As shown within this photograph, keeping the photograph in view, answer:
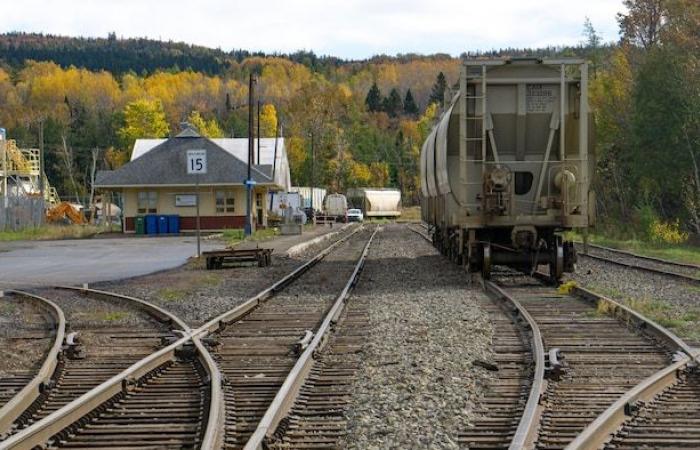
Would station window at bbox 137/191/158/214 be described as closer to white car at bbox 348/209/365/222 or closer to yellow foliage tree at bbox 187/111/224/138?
white car at bbox 348/209/365/222

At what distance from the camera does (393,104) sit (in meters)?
184

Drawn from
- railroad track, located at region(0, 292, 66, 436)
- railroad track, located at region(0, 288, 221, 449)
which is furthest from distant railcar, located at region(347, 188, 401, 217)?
railroad track, located at region(0, 288, 221, 449)

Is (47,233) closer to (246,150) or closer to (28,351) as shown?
(246,150)

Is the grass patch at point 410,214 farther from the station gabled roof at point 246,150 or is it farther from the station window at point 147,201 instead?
the station window at point 147,201

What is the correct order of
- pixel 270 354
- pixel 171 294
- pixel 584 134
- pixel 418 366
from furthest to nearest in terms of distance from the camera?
pixel 584 134 < pixel 171 294 < pixel 270 354 < pixel 418 366

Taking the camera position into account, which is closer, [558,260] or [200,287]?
[558,260]

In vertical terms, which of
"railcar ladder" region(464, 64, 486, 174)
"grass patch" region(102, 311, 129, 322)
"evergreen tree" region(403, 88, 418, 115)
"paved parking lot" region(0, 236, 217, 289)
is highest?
"evergreen tree" region(403, 88, 418, 115)

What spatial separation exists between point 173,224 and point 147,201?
3.08 meters

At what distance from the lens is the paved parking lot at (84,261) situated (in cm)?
2306

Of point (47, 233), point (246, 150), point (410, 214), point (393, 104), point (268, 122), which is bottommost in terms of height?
point (410, 214)

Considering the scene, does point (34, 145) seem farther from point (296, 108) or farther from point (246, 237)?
point (246, 237)

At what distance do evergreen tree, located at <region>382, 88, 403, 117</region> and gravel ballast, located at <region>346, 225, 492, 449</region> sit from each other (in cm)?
16722

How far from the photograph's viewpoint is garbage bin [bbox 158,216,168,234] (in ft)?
171

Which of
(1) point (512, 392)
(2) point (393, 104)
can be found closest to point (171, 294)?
(1) point (512, 392)
